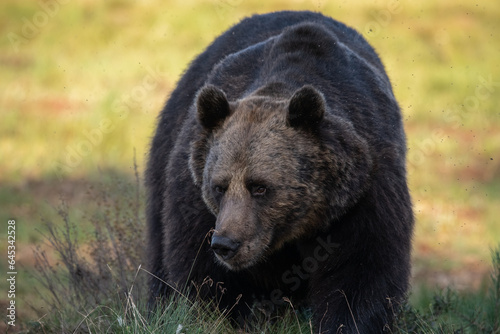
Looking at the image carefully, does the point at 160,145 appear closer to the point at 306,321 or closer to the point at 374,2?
the point at 306,321

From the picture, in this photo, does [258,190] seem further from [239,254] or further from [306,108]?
[306,108]

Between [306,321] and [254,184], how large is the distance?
1310 millimetres

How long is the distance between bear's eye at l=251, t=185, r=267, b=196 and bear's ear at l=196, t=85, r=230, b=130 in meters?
0.61

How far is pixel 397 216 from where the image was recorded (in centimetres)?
539

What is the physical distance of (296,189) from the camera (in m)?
5.10

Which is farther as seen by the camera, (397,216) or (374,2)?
(374,2)

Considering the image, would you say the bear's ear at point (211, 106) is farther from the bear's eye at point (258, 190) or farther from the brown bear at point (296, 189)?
the bear's eye at point (258, 190)

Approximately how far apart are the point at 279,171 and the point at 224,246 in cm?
62

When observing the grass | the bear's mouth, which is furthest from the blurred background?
the bear's mouth

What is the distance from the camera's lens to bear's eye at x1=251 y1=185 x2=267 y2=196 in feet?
16.6

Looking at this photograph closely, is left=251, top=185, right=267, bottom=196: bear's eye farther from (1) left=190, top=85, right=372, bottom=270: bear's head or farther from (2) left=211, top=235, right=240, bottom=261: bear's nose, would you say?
(2) left=211, top=235, right=240, bottom=261: bear's nose

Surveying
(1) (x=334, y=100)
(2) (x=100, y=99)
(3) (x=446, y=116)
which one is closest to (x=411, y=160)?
(3) (x=446, y=116)

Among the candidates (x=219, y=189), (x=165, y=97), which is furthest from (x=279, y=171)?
(x=165, y=97)

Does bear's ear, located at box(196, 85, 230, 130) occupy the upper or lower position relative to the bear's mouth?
upper
